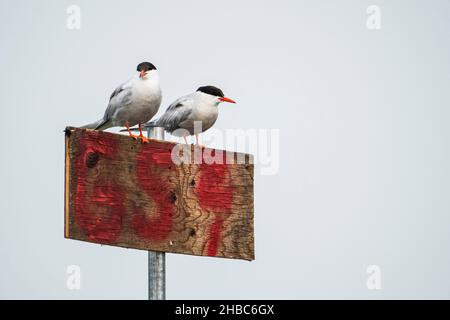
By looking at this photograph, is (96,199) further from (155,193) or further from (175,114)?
(175,114)

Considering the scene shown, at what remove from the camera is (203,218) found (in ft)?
14.7

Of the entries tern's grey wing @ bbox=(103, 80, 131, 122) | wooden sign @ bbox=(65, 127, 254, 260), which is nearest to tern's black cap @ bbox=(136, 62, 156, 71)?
tern's grey wing @ bbox=(103, 80, 131, 122)

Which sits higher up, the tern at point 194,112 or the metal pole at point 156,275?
the tern at point 194,112

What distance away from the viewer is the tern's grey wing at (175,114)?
30.2 ft

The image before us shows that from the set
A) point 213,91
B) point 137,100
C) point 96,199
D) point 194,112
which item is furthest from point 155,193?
point 213,91

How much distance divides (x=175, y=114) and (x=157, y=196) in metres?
5.03

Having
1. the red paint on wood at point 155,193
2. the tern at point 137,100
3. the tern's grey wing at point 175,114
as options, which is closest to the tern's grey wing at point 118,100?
the tern at point 137,100

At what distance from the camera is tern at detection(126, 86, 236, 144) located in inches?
364

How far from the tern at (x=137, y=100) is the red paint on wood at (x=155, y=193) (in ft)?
10.2

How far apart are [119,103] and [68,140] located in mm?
3667

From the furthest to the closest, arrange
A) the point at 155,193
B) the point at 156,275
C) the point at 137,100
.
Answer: the point at 137,100
the point at 155,193
the point at 156,275

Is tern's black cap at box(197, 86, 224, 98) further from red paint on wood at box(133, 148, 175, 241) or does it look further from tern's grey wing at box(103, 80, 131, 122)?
red paint on wood at box(133, 148, 175, 241)

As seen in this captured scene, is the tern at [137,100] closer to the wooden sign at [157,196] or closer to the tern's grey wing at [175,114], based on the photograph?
the tern's grey wing at [175,114]

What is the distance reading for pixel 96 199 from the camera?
406 centimetres
